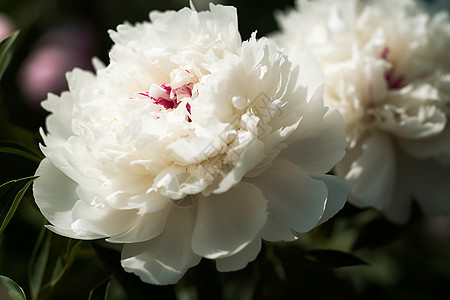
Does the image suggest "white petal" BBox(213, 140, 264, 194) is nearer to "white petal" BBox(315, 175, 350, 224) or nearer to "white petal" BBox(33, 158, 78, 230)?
"white petal" BBox(315, 175, 350, 224)

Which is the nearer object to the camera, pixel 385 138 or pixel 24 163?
pixel 385 138

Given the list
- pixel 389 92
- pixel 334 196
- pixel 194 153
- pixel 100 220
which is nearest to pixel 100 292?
pixel 100 220

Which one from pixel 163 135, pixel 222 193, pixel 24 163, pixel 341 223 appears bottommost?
pixel 341 223

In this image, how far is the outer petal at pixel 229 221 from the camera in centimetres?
67

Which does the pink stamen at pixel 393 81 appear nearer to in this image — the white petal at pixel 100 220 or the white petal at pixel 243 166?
the white petal at pixel 243 166

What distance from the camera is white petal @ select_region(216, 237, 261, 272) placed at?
2.20 ft

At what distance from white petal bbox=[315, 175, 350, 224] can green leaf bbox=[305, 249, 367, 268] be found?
123 millimetres

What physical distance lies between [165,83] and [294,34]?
0.41m

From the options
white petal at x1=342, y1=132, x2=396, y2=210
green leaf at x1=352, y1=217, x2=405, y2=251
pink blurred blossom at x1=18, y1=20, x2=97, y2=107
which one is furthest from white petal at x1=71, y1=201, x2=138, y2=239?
pink blurred blossom at x1=18, y1=20, x2=97, y2=107

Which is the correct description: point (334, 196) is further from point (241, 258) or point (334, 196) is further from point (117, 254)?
point (117, 254)

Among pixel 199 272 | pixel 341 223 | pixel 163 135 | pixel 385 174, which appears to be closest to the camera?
pixel 163 135

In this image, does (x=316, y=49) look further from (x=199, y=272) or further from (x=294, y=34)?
(x=199, y=272)

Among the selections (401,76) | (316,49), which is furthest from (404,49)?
(316,49)

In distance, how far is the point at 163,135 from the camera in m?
0.67
